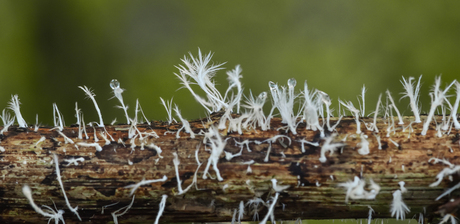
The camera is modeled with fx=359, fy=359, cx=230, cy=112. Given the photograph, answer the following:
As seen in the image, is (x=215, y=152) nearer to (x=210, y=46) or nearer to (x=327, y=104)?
(x=327, y=104)

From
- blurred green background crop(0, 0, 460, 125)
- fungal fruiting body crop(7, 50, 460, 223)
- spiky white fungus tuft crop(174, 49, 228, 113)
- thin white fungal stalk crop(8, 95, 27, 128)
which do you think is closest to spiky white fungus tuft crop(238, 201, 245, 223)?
fungal fruiting body crop(7, 50, 460, 223)

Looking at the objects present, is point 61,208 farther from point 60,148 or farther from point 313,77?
point 313,77

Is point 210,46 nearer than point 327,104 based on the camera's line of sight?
No

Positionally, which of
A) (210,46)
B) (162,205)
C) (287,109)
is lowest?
(162,205)

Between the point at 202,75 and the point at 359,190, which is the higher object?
the point at 202,75

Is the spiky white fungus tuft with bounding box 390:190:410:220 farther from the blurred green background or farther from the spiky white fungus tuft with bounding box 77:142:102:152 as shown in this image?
the blurred green background

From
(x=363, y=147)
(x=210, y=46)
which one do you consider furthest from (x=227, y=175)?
(x=210, y=46)

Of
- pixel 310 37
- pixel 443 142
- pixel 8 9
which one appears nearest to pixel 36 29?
pixel 8 9
